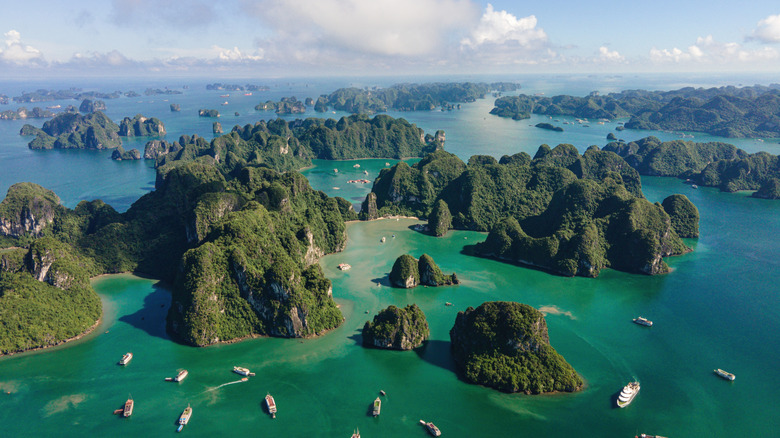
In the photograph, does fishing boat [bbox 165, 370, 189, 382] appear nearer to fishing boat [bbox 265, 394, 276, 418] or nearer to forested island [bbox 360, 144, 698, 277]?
fishing boat [bbox 265, 394, 276, 418]

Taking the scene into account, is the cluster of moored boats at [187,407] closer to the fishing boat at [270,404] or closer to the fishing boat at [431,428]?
the fishing boat at [270,404]

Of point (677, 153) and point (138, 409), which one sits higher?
point (677, 153)

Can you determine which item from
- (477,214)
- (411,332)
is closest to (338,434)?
(411,332)

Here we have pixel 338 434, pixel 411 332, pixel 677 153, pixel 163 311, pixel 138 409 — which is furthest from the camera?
pixel 677 153

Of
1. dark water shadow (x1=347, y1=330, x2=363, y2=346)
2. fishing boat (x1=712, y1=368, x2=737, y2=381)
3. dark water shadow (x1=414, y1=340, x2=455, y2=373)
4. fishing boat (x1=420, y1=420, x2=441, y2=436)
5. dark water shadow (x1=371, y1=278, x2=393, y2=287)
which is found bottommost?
fishing boat (x1=420, y1=420, x2=441, y2=436)

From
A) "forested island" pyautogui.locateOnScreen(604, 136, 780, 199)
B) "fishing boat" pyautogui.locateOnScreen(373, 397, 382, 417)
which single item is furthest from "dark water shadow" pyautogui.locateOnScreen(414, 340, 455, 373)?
"forested island" pyautogui.locateOnScreen(604, 136, 780, 199)

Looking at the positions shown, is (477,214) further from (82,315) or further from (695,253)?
(82,315)
